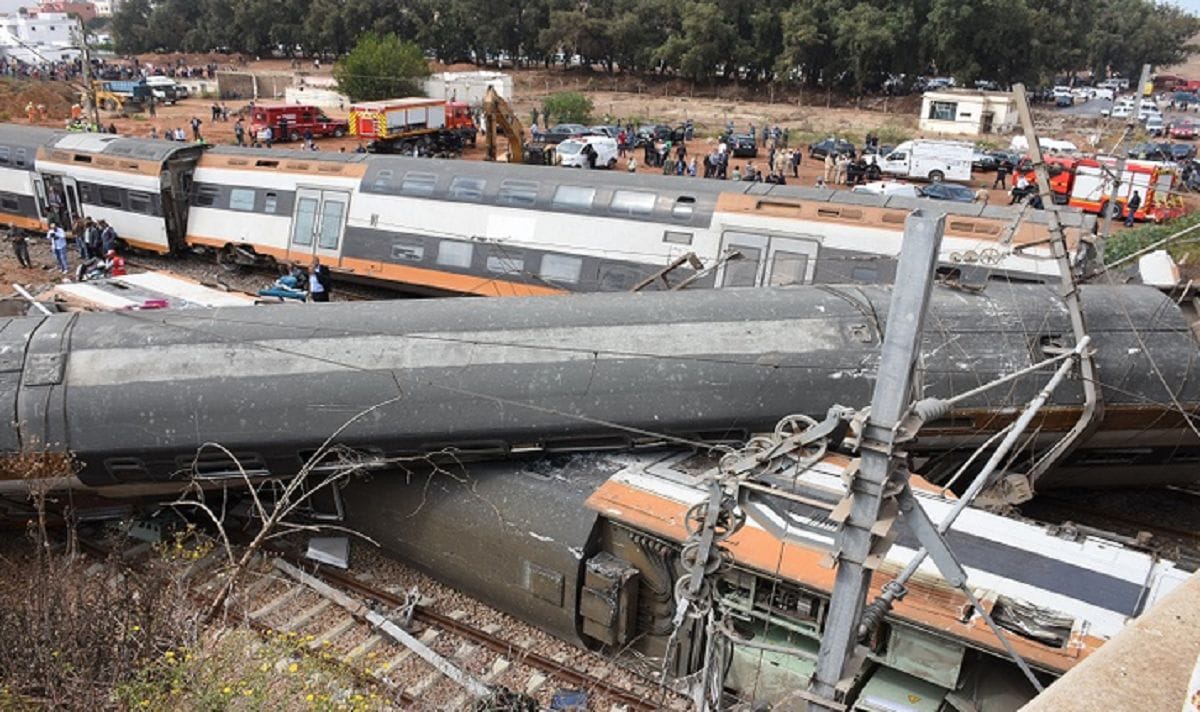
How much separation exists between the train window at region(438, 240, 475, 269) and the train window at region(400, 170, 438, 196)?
1460mm

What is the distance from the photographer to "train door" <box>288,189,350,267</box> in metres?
25.0

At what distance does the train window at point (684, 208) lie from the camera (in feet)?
69.5

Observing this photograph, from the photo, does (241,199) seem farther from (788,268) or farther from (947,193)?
(947,193)

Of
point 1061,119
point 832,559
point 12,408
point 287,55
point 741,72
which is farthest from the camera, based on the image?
point 287,55

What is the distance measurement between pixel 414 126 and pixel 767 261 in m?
34.9

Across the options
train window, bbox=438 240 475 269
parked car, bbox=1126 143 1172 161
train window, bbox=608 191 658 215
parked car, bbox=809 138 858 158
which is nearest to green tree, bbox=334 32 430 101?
parked car, bbox=809 138 858 158

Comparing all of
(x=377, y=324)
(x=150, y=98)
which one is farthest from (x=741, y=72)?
(x=377, y=324)

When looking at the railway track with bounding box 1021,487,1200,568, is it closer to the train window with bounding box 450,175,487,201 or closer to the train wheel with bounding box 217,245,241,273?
the train window with bounding box 450,175,487,201

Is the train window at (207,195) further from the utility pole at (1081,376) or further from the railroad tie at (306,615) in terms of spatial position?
the utility pole at (1081,376)

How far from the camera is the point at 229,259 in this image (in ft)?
91.1

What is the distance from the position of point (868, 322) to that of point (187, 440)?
10.0 meters

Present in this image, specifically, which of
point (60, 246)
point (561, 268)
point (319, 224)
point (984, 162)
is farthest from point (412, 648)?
point (984, 162)

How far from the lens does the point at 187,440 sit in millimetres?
13047

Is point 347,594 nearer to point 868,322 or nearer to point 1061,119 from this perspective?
point 868,322
